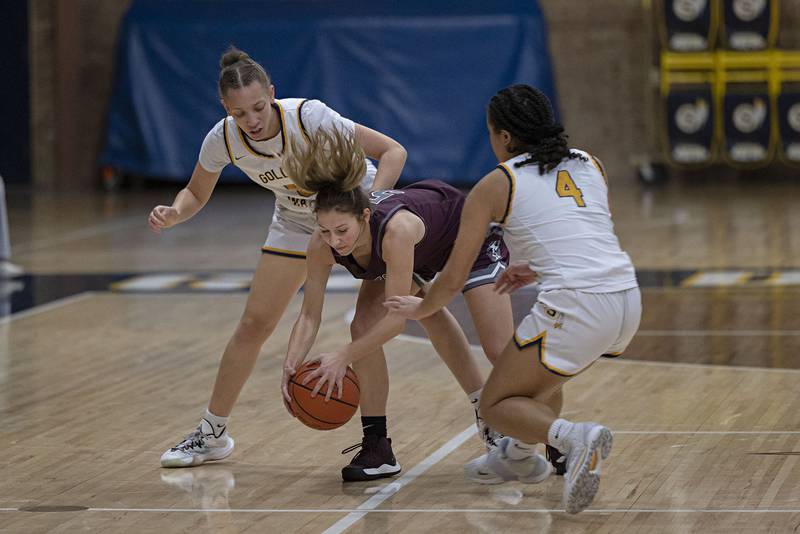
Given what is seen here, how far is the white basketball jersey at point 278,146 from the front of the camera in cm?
475

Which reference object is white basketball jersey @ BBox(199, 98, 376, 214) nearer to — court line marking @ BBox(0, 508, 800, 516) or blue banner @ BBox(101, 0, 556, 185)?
court line marking @ BBox(0, 508, 800, 516)

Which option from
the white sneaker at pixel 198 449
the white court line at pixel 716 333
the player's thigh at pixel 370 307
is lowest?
the white court line at pixel 716 333

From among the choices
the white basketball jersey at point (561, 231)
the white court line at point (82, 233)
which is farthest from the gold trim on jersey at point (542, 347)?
the white court line at point (82, 233)

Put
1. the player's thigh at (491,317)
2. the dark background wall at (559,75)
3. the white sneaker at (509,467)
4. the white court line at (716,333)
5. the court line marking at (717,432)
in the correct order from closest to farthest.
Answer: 1. the white sneaker at (509,467)
2. the player's thigh at (491,317)
3. the court line marking at (717,432)
4. the white court line at (716,333)
5. the dark background wall at (559,75)

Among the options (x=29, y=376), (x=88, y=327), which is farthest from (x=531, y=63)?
(x=29, y=376)

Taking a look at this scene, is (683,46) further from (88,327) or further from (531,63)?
(88,327)

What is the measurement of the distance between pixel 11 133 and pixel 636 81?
794cm

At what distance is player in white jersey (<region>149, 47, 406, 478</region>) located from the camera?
4668mm

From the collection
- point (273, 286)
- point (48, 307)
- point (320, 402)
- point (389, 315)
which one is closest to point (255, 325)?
point (273, 286)

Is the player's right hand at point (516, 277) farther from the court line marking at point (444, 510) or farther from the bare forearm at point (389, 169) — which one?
the court line marking at point (444, 510)

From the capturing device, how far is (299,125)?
475 centimetres

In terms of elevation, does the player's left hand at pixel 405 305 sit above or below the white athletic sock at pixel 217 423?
above

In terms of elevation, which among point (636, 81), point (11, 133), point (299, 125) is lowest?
point (11, 133)

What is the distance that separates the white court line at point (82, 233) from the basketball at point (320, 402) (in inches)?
302
